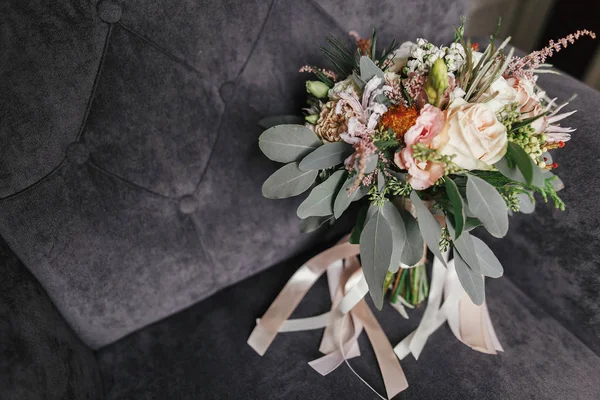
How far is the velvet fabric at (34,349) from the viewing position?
486 millimetres

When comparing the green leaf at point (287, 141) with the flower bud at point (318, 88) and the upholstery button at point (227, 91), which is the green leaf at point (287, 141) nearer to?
the flower bud at point (318, 88)

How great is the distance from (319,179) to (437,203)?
174 millimetres

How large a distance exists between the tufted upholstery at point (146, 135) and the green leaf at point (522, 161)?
38 centimetres

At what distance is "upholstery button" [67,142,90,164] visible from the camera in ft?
2.01

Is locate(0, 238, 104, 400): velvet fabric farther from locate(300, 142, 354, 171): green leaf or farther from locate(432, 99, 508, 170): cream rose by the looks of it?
locate(432, 99, 508, 170): cream rose

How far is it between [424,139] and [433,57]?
123mm

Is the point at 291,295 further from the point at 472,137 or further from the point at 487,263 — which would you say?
the point at 472,137

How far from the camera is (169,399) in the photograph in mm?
652

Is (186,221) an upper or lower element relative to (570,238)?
lower

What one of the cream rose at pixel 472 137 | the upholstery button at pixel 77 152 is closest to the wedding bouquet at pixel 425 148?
the cream rose at pixel 472 137

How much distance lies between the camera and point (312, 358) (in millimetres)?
705

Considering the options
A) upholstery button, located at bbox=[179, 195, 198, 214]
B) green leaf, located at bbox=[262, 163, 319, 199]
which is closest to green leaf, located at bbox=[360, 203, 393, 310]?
green leaf, located at bbox=[262, 163, 319, 199]

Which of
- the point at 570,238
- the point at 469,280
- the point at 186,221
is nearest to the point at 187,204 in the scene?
the point at 186,221

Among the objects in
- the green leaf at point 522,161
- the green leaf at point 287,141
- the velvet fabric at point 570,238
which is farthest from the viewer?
the velvet fabric at point 570,238
